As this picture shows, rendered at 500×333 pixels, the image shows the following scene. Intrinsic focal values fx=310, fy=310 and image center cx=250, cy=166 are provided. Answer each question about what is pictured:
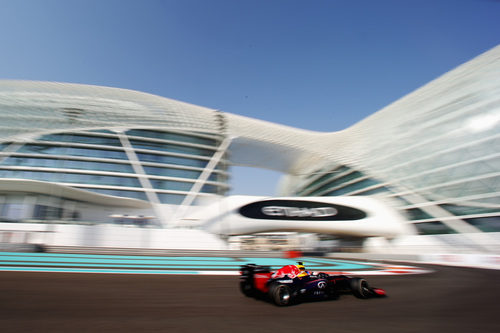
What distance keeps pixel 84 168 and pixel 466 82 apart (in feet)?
149

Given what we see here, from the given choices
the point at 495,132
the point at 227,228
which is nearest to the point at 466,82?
the point at 495,132

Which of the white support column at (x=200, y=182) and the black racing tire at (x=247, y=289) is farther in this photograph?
the white support column at (x=200, y=182)

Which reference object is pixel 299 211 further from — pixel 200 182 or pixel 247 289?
pixel 247 289

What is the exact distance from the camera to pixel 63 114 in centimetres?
3912

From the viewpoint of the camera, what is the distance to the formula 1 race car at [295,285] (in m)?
5.47

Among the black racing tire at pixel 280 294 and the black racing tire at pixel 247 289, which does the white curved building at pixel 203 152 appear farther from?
the black racing tire at pixel 280 294

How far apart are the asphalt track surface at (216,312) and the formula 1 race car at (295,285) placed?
0.56 feet

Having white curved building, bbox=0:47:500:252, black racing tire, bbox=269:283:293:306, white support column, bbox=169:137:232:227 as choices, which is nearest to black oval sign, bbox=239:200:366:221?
white curved building, bbox=0:47:500:252

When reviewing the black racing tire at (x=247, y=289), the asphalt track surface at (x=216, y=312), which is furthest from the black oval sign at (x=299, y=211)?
the black racing tire at (x=247, y=289)

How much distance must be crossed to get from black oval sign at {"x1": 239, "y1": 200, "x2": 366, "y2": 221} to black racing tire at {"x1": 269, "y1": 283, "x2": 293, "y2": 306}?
84.4 ft

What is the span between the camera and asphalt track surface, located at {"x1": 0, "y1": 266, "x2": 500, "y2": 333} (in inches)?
149

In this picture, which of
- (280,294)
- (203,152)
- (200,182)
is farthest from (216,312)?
(203,152)

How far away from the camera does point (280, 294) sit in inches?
212

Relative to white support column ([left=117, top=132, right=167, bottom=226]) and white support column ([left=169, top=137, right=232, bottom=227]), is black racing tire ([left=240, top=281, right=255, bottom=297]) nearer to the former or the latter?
white support column ([left=169, top=137, right=232, bottom=227])
